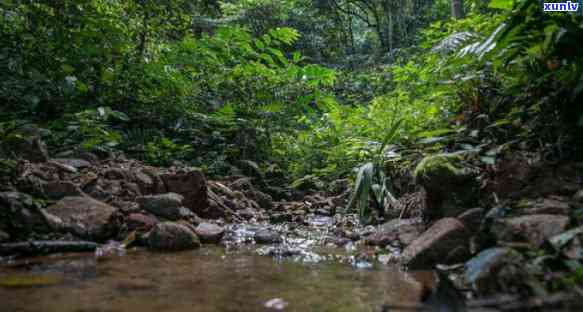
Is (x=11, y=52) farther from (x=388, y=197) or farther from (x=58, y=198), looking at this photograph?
(x=388, y=197)

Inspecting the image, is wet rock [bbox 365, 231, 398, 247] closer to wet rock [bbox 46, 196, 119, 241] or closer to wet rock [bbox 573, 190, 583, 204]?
wet rock [bbox 573, 190, 583, 204]

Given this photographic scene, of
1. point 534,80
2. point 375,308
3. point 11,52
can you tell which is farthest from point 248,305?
point 11,52

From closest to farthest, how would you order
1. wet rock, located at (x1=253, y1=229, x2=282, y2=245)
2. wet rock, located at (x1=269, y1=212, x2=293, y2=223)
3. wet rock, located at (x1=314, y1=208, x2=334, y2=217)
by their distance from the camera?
1. wet rock, located at (x1=253, y1=229, x2=282, y2=245)
2. wet rock, located at (x1=269, y1=212, x2=293, y2=223)
3. wet rock, located at (x1=314, y1=208, x2=334, y2=217)

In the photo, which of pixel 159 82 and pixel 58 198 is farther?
pixel 159 82

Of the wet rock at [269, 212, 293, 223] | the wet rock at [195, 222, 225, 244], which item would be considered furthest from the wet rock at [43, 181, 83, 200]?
the wet rock at [269, 212, 293, 223]

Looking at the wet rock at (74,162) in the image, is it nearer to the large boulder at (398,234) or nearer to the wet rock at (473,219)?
the large boulder at (398,234)

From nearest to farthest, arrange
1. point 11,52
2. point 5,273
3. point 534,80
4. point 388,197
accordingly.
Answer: point 5,273, point 534,80, point 388,197, point 11,52

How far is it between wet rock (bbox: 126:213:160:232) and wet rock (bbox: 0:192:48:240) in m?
0.51

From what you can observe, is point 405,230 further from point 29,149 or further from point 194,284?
point 29,149

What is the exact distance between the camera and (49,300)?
1531 mm

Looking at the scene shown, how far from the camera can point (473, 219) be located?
7.89 feet

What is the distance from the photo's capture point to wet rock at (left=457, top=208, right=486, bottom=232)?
237cm

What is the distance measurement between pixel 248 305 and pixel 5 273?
1.15 metres

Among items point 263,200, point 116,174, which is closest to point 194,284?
point 116,174
